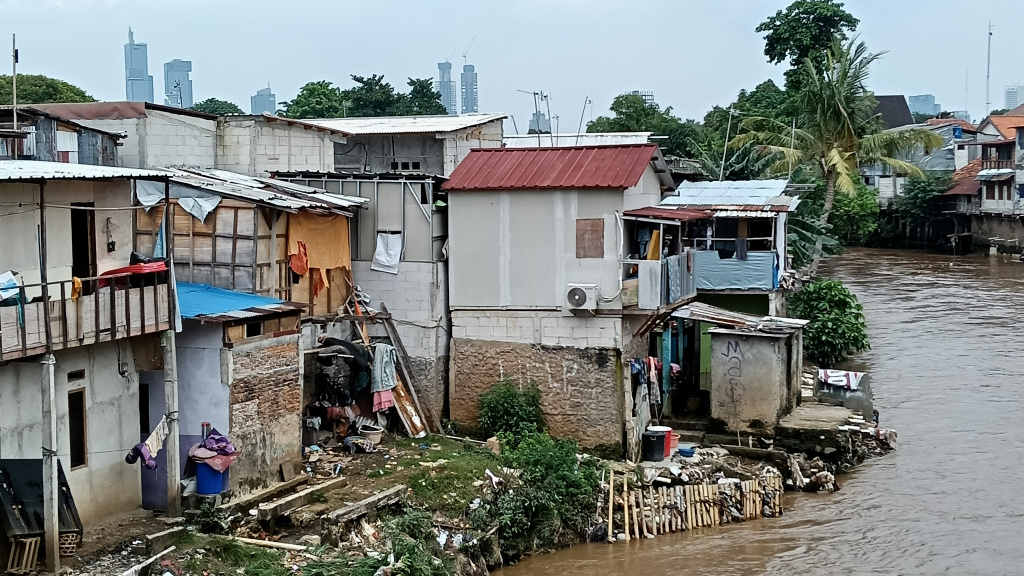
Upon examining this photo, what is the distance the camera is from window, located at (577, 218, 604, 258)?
16750 millimetres

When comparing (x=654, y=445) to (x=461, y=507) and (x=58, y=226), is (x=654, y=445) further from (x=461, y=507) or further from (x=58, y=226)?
(x=58, y=226)

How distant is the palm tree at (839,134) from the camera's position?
33.7 m

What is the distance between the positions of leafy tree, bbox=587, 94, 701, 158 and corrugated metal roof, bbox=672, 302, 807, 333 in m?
18.7

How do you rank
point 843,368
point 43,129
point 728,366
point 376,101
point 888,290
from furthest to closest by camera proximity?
point 376,101
point 888,290
point 843,368
point 728,366
point 43,129

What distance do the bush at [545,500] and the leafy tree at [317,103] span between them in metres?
29.5

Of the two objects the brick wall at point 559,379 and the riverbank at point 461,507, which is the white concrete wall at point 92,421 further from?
the brick wall at point 559,379

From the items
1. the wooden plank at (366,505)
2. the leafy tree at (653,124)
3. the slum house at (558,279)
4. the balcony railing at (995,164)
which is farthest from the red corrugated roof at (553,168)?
the balcony railing at (995,164)

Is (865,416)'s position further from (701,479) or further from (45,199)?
(45,199)

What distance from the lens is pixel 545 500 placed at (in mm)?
14508

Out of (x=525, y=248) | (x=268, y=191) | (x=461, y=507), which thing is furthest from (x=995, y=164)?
(x=461, y=507)

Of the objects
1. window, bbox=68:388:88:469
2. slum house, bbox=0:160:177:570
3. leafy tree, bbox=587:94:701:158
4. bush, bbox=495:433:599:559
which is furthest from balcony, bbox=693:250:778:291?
leafy tree, bbox=587:94:701:158

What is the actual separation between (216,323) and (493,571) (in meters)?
4.50

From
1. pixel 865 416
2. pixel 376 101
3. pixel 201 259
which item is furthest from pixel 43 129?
pixel 376 101

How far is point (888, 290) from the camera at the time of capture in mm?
38125
